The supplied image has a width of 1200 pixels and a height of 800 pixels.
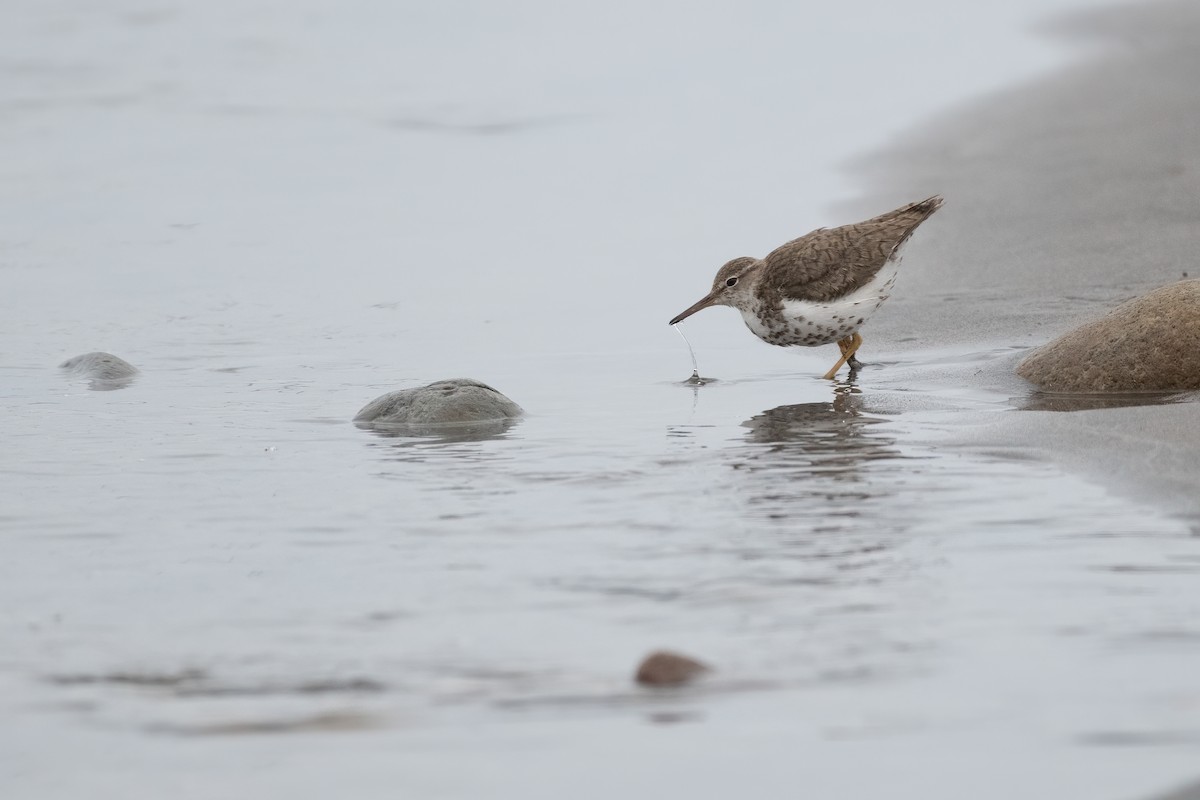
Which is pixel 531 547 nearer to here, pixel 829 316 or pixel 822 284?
→ pixel 829 316

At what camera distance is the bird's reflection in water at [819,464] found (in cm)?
582

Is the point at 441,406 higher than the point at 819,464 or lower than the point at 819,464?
higher

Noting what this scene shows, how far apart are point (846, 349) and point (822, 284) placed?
1.50 feet

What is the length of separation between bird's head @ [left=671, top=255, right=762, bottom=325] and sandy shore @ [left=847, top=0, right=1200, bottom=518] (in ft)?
3.14

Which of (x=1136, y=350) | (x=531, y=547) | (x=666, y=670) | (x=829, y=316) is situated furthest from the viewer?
(x=829, y=316)

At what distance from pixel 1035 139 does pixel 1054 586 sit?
10138 millimetres

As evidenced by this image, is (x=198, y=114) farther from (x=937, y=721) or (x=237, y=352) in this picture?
(x=937, y=721)

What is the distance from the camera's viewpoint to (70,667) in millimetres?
4363

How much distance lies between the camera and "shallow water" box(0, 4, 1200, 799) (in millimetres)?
3730

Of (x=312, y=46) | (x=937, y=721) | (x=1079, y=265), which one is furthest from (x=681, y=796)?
(x=312, y=46)

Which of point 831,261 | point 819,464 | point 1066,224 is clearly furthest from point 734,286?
point 819,464

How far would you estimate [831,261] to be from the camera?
9469 mm

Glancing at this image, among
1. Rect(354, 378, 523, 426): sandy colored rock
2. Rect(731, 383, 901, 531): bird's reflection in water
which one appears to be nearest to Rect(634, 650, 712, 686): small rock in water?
Rect(731, 383, 901, 531): bird's reflection in water

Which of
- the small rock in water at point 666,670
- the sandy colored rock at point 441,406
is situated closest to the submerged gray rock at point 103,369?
the sandy colored rock at point 441,406
